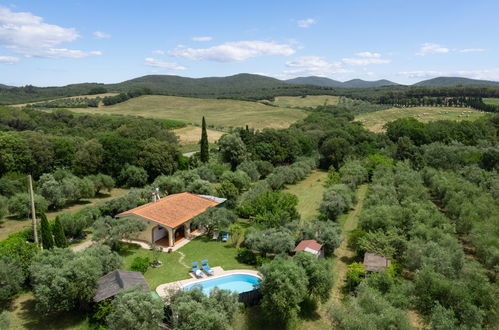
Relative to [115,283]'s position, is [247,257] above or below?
below

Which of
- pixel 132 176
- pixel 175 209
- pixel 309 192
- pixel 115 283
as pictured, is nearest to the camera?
pixel 115 283

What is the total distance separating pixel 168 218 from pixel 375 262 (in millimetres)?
16887

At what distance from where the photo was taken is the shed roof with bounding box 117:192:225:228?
27344 mm

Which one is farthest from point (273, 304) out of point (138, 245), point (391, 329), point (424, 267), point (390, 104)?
point (390, 104)

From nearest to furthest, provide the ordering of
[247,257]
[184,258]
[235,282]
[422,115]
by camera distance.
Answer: [235,282], [247,257], [184,258], [422,115]

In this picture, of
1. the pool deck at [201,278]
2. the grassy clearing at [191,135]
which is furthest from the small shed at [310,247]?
the grassy clearing at [191,135]

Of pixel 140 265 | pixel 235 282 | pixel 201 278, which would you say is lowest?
pixel 235 282

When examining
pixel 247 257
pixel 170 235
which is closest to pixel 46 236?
pixel 170 235

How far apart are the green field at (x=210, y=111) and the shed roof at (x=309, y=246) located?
3148 inches

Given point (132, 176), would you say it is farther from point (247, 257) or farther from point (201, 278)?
point (201, 278)

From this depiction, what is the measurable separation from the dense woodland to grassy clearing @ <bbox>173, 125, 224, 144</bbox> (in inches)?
877

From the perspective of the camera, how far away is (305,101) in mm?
173125

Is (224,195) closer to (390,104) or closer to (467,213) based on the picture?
(467,213)

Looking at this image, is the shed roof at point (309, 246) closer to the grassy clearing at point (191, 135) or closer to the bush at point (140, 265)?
the bush at point (140, 265)
